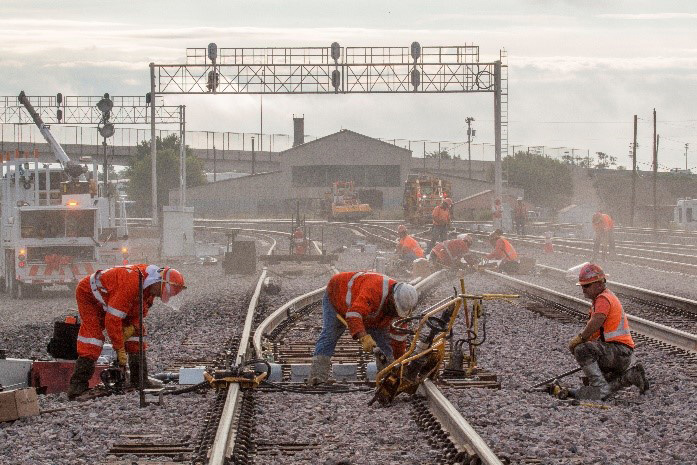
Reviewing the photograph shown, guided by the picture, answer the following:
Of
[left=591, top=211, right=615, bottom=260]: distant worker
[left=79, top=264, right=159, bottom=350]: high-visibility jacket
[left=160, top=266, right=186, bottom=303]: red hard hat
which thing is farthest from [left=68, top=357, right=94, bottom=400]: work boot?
[left=591, top=211, right=615, bottom=260]: distant worker

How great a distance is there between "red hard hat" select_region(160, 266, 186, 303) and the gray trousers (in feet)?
11.6

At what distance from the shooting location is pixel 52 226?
23.6 metres

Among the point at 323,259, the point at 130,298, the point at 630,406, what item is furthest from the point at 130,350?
the point at 323,259

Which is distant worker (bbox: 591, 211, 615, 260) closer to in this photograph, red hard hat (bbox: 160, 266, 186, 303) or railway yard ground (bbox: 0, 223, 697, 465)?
railway yard ground (bbox: 0, 223, 697, 465)

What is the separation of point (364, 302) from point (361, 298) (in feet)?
0.15

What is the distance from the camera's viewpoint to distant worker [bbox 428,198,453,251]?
29.3 m

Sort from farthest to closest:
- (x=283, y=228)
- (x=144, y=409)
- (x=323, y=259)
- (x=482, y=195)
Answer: (x=482, y=195)
(x=283, y=228)
(x=323, y=259)
(x=144, y=409)

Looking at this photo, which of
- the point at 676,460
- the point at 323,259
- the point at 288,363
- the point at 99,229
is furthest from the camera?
the point at 323,259

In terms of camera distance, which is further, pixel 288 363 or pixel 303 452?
pixel 288 363

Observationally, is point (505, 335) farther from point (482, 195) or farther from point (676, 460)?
point (482, 195)

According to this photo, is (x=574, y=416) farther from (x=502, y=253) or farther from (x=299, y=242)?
(x=299, y=242)

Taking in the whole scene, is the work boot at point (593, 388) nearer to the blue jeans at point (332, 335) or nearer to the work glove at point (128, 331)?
the blue jeans at point (332, 335)

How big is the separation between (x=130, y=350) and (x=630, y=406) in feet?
14.5

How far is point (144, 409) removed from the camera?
9328 millimetres
